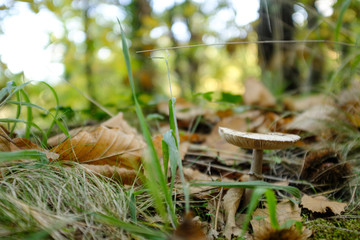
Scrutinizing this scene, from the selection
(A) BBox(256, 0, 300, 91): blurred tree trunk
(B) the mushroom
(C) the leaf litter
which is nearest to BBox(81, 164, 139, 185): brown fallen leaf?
(C) the leaf litter

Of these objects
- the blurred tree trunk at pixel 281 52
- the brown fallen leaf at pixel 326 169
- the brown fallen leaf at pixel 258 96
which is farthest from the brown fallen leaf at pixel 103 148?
the blurred tree trunk at pixel 281 52

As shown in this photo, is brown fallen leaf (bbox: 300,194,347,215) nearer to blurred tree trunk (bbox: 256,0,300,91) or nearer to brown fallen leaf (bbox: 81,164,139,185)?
brown fallen leaf (bbox: 81,164,139,185)

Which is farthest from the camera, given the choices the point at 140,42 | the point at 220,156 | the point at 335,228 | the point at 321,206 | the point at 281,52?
the point at 140,42

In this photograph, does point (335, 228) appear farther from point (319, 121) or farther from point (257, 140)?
point (319, 121)

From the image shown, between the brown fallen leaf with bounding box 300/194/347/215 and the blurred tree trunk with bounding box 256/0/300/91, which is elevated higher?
the blurred tree trunk with bounding box 256/0/300/91

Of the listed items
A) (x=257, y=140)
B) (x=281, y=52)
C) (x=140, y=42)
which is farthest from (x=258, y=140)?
(x=140, y=42)

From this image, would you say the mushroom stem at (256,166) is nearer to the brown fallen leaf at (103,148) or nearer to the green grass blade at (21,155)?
the brown fallen leaf at (103,148)
